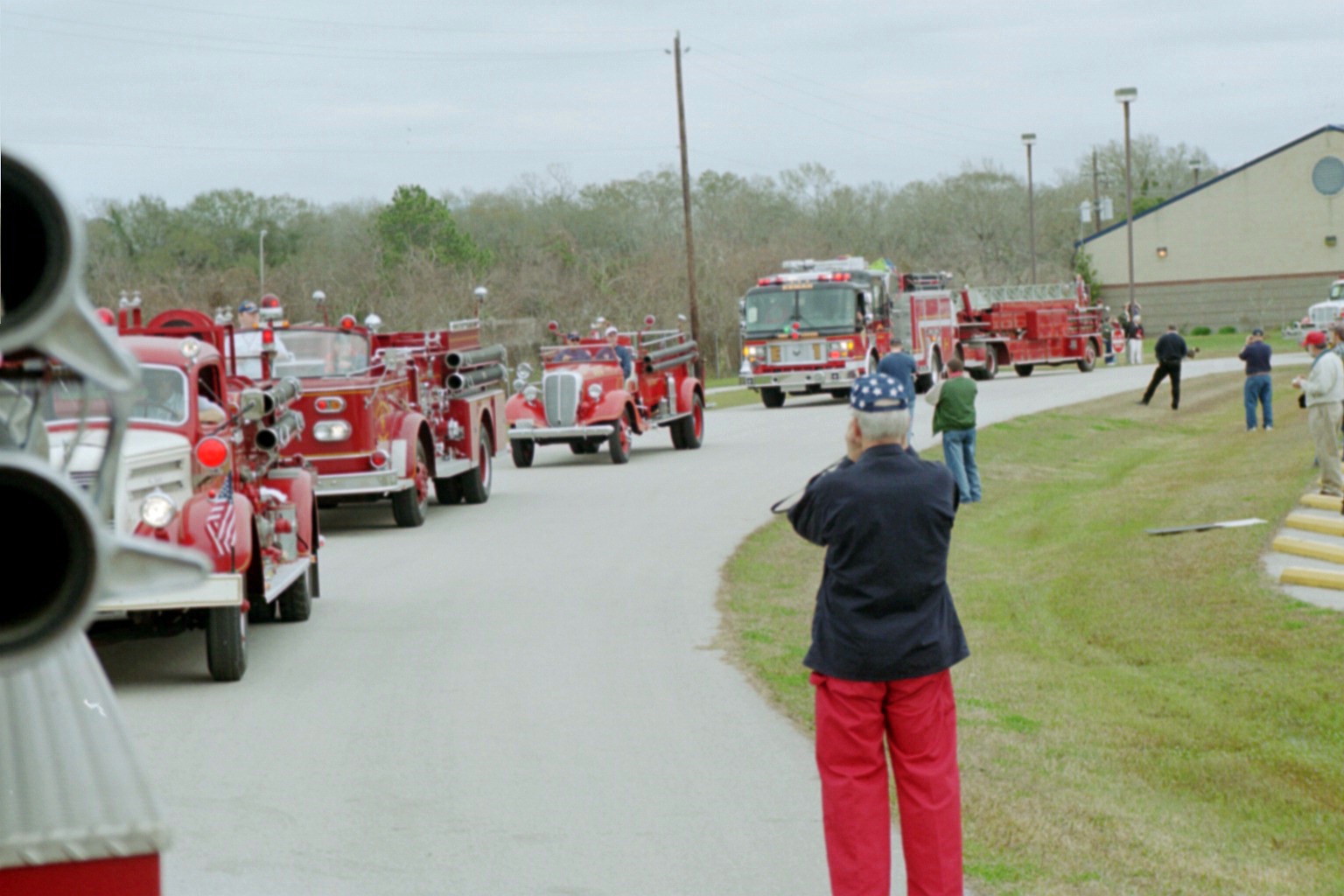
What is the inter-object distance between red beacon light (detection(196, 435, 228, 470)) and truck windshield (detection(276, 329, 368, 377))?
784cm

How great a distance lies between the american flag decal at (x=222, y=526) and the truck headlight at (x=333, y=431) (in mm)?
7417

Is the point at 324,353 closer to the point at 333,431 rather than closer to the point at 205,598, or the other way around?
the point at 333,431

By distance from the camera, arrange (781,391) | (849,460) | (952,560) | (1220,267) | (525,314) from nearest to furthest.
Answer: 1. (849,460)
2. (952,560)
3. (781,391)
4. (525,314)
5. (1220,267)

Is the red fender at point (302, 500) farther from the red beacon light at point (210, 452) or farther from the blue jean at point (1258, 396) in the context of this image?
the blue jean at point (1258, 396)

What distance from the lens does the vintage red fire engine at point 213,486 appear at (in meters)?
10.2

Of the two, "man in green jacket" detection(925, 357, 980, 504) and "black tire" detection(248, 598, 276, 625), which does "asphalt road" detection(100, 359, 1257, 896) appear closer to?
"black tire" detection(248, 598, 276, 625)

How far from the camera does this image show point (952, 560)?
684 inches

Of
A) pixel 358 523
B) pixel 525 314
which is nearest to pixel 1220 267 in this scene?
pixel 525 314

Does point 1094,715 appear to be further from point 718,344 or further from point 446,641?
point 718,344

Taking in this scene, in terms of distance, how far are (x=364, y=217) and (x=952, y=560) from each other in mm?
67456

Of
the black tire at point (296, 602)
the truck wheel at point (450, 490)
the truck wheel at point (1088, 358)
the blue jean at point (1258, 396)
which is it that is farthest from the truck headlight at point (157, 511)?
the truck wheel at point (1088, 358)

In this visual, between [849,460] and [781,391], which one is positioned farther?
[781,391]

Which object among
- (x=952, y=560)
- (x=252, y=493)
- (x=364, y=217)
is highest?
(x=364, y=217)

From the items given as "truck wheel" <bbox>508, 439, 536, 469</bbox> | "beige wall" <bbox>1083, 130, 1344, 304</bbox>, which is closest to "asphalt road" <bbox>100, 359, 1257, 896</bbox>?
"truck wheel" <bbox>508, 439, 536, 469</bbox>
